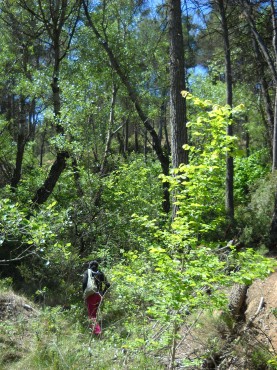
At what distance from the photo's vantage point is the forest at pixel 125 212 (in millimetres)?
4477

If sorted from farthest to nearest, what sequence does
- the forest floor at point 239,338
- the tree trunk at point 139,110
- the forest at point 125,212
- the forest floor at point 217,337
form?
the tree trunk at point 139,110 → the forest floor at point 239,338 → the forest floor at point 217,337 → the forest at point 125,212

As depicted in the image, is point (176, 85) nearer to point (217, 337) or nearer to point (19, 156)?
point (217, 337)

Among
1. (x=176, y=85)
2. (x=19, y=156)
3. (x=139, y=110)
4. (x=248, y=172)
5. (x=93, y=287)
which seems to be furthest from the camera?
(x=248, y=172)

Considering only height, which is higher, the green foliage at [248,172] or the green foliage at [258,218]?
the green foliage at [248,172]

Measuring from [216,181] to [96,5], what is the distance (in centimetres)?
1179

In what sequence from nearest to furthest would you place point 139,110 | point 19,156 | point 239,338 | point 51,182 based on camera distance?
point 239,338, point 51,182, point 139,110, point 19,156

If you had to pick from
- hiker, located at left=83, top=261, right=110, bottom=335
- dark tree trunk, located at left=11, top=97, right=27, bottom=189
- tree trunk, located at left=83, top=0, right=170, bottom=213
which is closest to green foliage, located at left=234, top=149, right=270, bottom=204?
tree trunk, located at left=83, top=0, right=170, bottom=213

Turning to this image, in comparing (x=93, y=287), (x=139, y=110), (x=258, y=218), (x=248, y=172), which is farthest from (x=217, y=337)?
(x=248, y=172)

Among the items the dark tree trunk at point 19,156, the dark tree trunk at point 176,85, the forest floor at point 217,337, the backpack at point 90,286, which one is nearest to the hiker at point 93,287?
the backpack at point 90,286

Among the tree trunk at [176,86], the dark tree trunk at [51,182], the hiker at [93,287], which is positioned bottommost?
the hiker at [93,287]

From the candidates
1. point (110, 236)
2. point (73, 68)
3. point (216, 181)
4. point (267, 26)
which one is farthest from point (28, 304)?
point (267, 26)

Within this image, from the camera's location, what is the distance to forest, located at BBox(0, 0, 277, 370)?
4477mm

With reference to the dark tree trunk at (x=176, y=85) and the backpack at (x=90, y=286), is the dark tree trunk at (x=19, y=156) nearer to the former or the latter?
the backpack at (x=90, y=286)

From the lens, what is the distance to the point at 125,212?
1056 centimetres
